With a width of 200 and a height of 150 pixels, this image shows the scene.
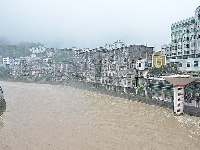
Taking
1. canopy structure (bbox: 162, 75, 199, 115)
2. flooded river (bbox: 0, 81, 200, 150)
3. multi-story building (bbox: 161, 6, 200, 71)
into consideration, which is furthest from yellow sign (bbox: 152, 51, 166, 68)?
canopy structure (bbox: 162, 75, 199, 115)

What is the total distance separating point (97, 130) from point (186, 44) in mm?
23080

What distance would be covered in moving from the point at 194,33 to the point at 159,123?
1843 cm

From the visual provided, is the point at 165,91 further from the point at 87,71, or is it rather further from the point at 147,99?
the point at 87,71

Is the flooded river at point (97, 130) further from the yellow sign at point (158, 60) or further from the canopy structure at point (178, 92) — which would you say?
the yellow sign at point (158, 60)

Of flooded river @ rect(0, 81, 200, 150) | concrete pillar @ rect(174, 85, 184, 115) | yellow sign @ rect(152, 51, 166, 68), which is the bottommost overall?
flooded river @ rect(0, 81, 200, 150)

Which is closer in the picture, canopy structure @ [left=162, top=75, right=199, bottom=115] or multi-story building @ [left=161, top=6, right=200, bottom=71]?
canopy structure @ [left=162, top=75, right=199, bottom=115]

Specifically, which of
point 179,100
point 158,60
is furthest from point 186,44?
point 179,100

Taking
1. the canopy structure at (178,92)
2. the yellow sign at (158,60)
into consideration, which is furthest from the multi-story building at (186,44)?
the canopy structure at (178,92)

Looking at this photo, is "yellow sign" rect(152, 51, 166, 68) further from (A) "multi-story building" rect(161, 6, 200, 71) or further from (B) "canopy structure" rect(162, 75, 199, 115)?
(B) "canopy structure" rect(162, 75, 199, 115)

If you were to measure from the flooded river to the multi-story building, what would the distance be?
6.25 m

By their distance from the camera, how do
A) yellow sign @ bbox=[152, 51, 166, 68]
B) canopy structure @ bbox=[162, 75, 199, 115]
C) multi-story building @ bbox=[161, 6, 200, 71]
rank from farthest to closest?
yellow sign @ bbox=[152, 51, 166, 68] → multi-story building @ bbox=[161, 6, 200, 71] → canopy structure @ bbox=[162, 75, 199, 115]

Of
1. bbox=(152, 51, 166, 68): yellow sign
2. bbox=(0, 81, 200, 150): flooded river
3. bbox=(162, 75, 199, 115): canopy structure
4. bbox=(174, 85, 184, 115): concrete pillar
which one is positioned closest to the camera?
bbox=(0, 81, 200, 150): flooded river

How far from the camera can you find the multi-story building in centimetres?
2689

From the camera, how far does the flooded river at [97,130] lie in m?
13.3
